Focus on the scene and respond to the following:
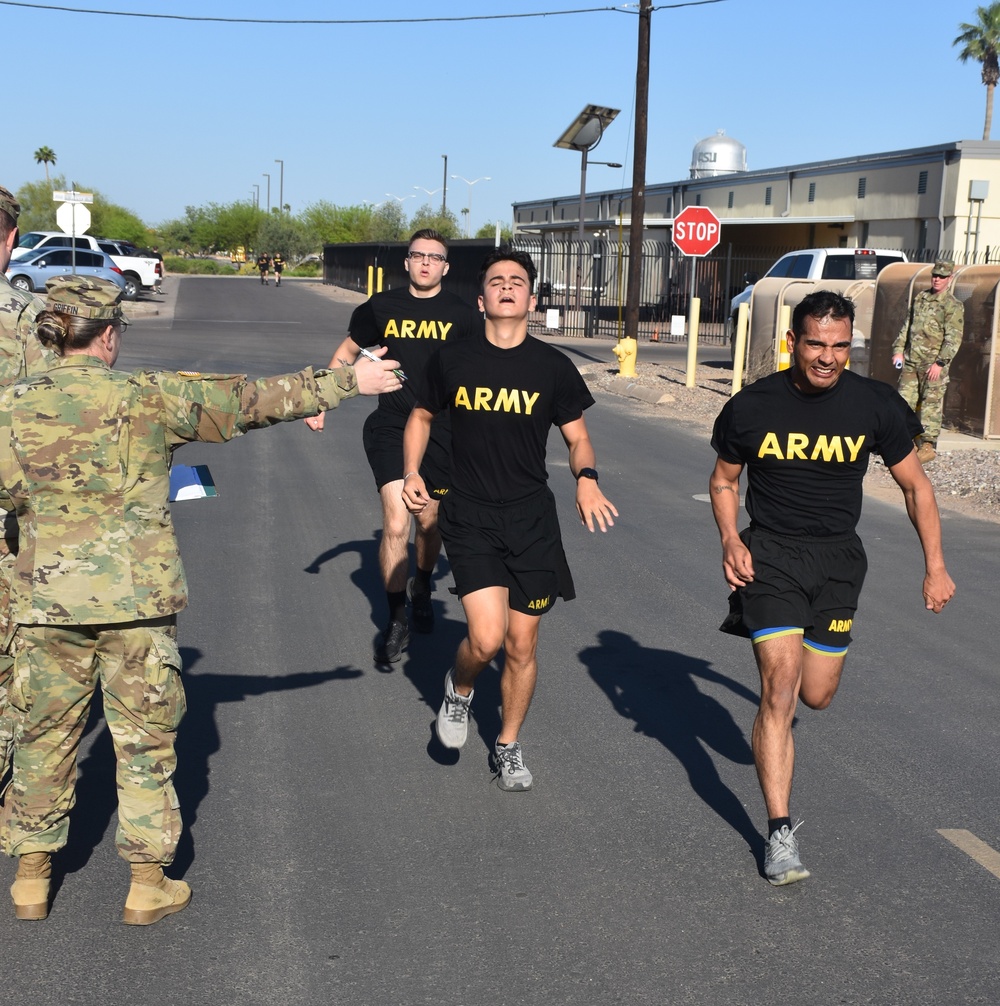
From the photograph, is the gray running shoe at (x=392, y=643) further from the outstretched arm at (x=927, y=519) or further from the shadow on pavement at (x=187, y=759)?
the outstretched arm at (x=927, y=519)

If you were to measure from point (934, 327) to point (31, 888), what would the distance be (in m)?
12.2

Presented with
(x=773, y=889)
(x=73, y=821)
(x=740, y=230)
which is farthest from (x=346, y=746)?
(x=740, y=230)

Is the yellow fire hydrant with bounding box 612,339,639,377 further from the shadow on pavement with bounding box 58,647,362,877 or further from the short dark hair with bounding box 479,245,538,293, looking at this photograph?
the short dark hair with bounding box 479,245,538,293

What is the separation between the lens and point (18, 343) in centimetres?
451

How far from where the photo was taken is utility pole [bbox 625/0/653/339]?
25828 mm

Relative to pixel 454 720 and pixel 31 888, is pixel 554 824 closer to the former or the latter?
pixel 454 720

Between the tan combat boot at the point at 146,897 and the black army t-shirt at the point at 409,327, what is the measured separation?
3591 mm

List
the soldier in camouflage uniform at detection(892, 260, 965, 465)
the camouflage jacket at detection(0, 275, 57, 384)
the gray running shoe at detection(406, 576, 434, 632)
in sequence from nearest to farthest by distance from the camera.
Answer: the camouflage jacket at detection(0, 275, 57, 384) → the gray running shoe at detection(406, 576, 434, 632) → the soldier in camouflage uniform at detection(892, 260, 965, 465)

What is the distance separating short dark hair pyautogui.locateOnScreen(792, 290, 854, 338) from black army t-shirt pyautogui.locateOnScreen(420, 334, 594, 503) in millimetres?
884

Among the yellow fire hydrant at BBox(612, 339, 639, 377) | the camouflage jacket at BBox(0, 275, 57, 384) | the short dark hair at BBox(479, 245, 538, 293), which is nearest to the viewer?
the camouflage jacket at BBox(0, 275, 57, 384)

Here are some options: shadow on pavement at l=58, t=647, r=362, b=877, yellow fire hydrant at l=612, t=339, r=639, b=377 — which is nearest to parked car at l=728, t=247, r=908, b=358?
yellow fire hydrant at l=612, t=339, r=639, b=377

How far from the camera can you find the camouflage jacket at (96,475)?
145 inches

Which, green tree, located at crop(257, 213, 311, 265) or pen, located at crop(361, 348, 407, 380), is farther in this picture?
green tree, located at crop(257, 213, 311, 265)

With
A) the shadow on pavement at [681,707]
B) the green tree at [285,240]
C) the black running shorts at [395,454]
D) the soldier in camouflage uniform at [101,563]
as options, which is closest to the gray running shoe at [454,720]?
the shadow on pavement at [681,707]
